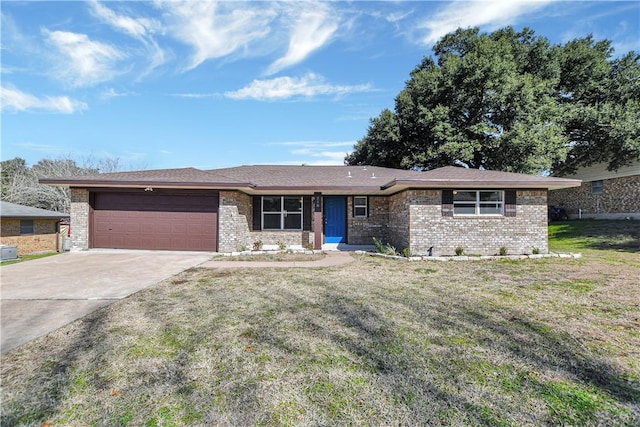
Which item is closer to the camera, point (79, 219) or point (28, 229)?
point (79, 219)

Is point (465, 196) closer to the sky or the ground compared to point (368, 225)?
closer to the sky

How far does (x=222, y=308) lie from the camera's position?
4434 millimetres

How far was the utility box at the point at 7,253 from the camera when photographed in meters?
9.04

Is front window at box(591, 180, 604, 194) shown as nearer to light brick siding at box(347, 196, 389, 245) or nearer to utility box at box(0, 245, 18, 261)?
light brick siding at box(347, 196, 389, 245)

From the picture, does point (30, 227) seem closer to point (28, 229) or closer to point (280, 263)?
point (28, 229)

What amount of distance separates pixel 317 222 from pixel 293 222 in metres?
1.26

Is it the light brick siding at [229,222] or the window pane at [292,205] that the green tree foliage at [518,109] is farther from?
the light brick siding at [229,222]

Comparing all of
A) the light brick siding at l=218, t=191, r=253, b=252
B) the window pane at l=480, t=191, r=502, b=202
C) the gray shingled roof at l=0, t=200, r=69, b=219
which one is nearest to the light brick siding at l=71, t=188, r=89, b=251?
the gray shingled roof at l=0, t=200, r=69, b=219

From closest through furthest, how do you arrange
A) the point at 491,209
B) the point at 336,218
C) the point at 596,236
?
the point at 491,209, the point at 336,218, the point at 596,236

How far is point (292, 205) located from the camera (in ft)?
39.9

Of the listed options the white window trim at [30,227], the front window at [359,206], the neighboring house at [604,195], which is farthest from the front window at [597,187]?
the white window trim at [30,227]

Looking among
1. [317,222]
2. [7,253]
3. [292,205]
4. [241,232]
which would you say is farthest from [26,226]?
[317,222]

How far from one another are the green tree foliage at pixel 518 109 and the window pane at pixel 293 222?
30.5ft

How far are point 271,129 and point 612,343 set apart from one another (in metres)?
16.4
